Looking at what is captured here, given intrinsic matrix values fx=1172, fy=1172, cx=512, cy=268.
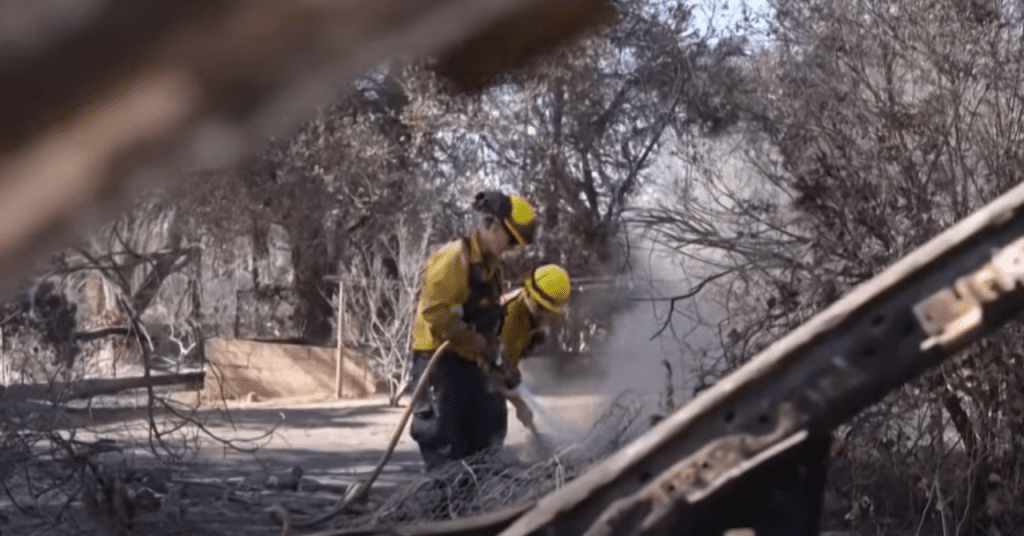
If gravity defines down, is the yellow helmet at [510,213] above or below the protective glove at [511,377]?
above

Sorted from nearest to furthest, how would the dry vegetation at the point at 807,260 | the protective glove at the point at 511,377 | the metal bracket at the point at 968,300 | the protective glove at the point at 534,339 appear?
the metal bracket at the point at 968,300 < the dry vegetation at the point at 807,260 < the protective glove at the point at 511,377 < the protective glove at the point at 534,339

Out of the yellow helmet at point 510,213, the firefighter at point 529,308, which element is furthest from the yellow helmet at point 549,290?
the yellow helmet at point 510,213

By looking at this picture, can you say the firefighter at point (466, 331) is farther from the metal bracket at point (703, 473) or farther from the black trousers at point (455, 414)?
the metal bracket at point (703, 473)

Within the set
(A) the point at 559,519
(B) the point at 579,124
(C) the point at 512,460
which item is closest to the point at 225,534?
(C) the point at 512,460

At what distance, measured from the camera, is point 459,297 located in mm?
5914

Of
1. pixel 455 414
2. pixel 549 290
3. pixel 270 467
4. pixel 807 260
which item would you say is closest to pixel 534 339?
pixel 549 290

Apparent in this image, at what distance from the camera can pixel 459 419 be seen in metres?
6.21

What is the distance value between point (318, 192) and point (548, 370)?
28.3 feet

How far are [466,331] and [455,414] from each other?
52 cm

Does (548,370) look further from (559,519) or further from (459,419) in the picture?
(559,519)

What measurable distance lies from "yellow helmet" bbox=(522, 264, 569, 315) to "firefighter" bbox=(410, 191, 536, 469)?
283 mm

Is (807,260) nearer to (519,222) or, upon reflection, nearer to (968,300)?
(519,222)

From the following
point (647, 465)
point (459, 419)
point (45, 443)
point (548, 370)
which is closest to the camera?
point (647, 465)

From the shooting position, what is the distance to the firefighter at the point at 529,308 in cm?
654
